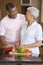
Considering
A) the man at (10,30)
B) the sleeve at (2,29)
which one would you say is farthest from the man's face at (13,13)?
the sleeve at (2,29)

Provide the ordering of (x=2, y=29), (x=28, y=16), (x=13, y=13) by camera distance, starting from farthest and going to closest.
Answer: (x=2, y=29), (x=13, y=13), (x=28, y=16)

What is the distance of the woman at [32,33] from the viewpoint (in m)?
2.82

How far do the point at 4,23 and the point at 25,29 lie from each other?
1.27 ft

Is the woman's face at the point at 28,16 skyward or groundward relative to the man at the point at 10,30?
skyward

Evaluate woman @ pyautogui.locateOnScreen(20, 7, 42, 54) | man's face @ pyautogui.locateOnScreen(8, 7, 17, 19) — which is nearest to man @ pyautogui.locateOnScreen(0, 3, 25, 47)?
man's face @ pyautogui.locateOnScreen(8, 7, 17, 19)

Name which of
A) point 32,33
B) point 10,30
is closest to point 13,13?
point 10,30

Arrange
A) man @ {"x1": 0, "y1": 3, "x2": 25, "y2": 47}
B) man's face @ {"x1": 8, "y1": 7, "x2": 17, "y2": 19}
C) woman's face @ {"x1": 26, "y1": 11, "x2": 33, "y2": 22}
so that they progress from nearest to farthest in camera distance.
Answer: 1. woman's face @ {"x1": 26, "y1": 11, "x2": 33, "y2": 22}
2. man's face @ {"x1": 8, "y1": 7, "x2": 17, "y2": 19}
3. man @ {"x1": 0, "y1": 3, "x2": 25, "y2": 47}

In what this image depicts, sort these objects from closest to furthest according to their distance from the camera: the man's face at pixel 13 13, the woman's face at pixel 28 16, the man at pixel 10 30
A: the woman's face at pixel 28 16
the man's face at pixel 13 13
the man at pixel 10 30

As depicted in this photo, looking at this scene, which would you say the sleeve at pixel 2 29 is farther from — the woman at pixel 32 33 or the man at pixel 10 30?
the woman at pixel 32 33

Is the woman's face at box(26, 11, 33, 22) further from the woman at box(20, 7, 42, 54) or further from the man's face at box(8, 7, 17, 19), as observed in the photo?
the man's face at box(8, 7, 17, 19)

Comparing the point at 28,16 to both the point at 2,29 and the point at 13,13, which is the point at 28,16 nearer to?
the point at 13,13

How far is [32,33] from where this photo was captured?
2.86 m

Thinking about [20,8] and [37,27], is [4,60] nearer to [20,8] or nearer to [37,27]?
[37,27]

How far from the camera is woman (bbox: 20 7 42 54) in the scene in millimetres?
2822
